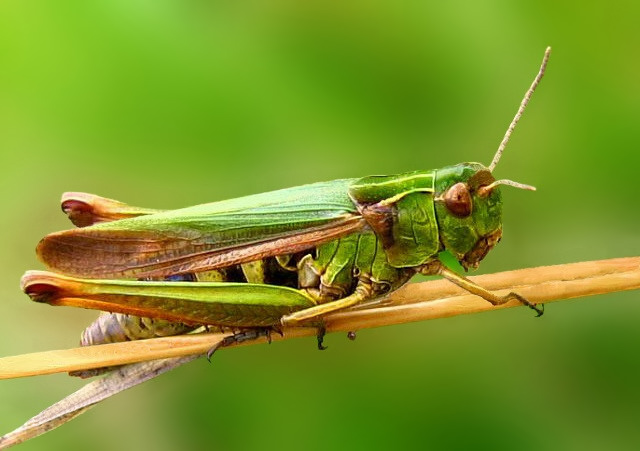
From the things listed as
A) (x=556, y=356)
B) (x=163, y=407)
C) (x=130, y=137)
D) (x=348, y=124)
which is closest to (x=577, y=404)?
(x=556, y=356)

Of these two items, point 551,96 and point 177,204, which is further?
point 177,204

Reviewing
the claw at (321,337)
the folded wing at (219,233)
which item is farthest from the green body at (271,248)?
the claw at (321,337)

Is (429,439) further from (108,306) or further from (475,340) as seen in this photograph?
(108,306)

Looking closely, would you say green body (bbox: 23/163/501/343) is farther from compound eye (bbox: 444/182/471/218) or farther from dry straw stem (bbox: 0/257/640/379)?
dry straw stem (bbox: 0/257/640/379)

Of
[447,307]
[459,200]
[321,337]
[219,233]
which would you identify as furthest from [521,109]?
[219,233]

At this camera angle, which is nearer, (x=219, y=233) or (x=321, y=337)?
(x=321, y=337)

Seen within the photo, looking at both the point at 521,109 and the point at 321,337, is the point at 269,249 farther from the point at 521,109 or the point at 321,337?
the point at 521,109

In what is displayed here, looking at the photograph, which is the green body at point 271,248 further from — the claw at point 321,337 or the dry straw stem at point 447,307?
the dry straw stem at point 447,307

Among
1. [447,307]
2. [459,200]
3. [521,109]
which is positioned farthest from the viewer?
[459,200]
